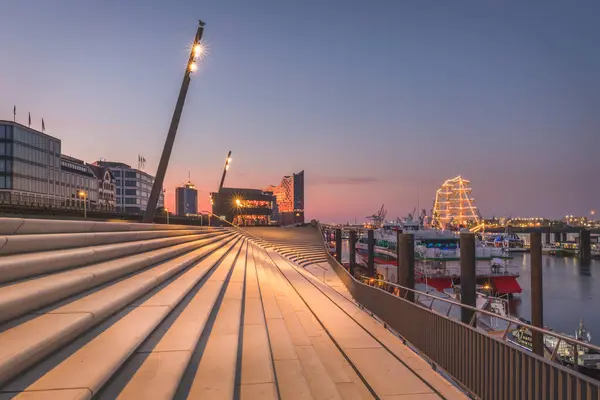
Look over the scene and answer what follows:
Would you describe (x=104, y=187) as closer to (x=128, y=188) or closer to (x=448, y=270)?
(x=128, y=188)

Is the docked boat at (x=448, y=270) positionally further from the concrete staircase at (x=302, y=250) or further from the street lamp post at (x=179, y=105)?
the street lamp post at (x=179, y=105)

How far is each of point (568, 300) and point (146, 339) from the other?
4807cm

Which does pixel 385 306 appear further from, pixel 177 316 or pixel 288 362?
pixel 177 316

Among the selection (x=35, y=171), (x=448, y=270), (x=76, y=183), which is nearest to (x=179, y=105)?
(x=448, y=270)

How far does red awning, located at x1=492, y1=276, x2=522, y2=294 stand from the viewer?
135 feet

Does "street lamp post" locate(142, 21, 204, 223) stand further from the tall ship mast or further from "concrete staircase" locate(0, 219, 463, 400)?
the tall ship mast

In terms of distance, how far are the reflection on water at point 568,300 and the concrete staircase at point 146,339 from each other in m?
28.4

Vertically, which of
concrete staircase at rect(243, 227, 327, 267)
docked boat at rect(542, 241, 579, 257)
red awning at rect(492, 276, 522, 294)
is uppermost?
concrete staircase at rect(243, 227, 327, 267)

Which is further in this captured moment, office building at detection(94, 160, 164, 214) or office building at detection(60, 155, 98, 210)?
office building at detection(94, 160, 164, 214)

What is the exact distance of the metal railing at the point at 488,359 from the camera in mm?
3514

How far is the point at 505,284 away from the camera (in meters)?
41.8

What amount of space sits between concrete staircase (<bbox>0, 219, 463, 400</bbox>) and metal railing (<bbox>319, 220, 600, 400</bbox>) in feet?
1.16

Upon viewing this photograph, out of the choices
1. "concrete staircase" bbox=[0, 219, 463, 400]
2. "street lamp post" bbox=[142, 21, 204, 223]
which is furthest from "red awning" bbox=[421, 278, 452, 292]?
"concrete staircase" bbox=[0, 219, 463, 400]

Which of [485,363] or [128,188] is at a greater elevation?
[128,188]
